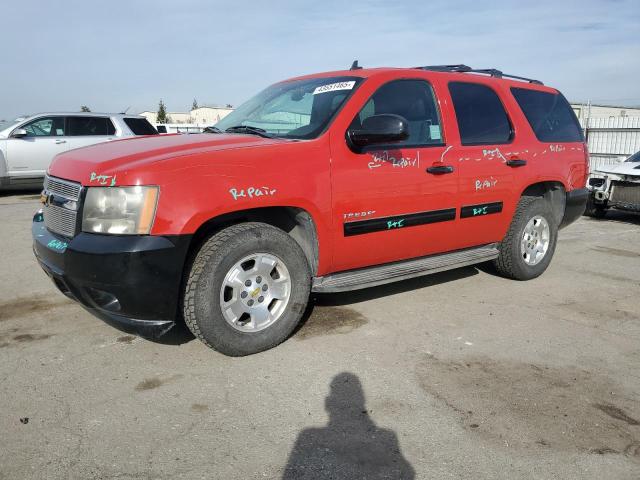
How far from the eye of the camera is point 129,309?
3094 mm

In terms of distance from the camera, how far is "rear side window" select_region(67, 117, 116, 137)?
468 inches

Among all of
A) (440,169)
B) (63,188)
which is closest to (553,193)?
(440,169)

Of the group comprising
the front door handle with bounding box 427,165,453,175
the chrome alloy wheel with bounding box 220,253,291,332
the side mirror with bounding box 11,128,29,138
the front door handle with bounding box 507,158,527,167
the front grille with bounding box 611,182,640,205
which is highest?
the side mirror with bounding box 11,128,29,138

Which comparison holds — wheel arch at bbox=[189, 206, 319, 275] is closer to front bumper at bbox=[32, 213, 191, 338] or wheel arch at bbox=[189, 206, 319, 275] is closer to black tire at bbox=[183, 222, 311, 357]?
black tire at bbox=[183, 222, 311, 357]

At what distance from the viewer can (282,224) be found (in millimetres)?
3762

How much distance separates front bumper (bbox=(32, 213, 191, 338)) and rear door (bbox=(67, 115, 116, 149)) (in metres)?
9.51

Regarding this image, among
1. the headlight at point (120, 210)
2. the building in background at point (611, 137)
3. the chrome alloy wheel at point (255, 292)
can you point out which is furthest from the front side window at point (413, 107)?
the building in background at point (611, 137)

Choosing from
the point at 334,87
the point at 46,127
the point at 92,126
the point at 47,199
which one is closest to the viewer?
the point at 47,199

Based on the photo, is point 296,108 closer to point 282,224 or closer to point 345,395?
point 282,224

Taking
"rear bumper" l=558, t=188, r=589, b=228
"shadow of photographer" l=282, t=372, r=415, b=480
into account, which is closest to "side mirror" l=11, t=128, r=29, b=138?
"rear bumper" l=558, t=188, r=589, b=228

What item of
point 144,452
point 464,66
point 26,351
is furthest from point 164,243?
point 464,66

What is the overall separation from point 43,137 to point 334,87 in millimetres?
9649

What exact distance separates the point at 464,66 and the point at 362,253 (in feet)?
7.59

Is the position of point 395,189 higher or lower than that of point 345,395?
higher
